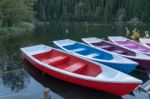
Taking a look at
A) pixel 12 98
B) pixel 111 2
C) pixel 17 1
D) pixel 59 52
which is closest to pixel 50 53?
pixel 59 52

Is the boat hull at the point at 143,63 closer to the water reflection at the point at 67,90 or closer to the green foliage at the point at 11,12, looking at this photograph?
the water reflection at the point at 67,90

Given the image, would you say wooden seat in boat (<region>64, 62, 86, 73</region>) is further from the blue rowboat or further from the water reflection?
the blue rowboat

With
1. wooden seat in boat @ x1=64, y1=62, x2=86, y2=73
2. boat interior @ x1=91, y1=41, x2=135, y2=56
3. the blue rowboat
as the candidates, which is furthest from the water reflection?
boat interior @ x1=91, y1=41, x2=135, y2=56

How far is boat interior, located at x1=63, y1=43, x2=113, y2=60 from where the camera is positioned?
18094 mm

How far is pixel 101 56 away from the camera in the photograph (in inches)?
722

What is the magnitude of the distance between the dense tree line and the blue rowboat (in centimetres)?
6879

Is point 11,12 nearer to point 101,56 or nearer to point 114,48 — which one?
point 114,48

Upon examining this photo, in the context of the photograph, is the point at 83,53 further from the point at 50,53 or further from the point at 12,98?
the point at 12,98

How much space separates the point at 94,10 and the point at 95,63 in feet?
276

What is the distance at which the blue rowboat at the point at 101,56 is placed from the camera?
51.9 ft

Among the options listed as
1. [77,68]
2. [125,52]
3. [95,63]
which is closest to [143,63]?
[125,52]

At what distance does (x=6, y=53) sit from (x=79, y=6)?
7688 cm

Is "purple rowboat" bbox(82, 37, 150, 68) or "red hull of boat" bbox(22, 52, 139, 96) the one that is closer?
"red hull of boat" bbox(22, 52, 139, 96)

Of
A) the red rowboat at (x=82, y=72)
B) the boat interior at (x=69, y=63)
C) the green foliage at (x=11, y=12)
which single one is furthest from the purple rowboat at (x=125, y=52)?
the green foliage at (x=11, y=12)
